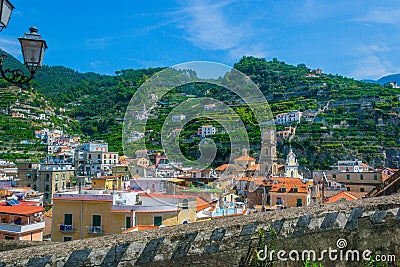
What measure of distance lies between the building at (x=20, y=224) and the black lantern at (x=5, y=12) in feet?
38.4

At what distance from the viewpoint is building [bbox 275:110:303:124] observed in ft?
204

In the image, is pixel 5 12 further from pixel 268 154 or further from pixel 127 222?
pixel 268 154

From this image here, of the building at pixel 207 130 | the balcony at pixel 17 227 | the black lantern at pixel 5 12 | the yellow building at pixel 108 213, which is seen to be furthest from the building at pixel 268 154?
the black lantern at pixel 5 12

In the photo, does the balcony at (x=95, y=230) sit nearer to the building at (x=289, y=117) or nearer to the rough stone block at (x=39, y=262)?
the rough stone block at (x=39, y=262)

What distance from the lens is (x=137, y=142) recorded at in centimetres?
1739

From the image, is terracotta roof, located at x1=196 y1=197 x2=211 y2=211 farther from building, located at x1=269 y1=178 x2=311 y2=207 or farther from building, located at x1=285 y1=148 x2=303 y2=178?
building, located at x1=285 y1=148 x2=303 y2=178

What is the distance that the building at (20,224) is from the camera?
1323cm

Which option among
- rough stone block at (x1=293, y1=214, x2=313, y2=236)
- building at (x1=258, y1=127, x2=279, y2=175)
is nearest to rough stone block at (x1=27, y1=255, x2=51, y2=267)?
rough stone block at (x1=293, y1=214, x2=313, y2=236)

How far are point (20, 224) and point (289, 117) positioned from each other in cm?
5398

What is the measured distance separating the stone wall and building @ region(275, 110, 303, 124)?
60315 millimetres

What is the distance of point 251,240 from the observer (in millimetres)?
2791

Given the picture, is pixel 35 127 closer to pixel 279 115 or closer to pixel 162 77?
pixel 279 115

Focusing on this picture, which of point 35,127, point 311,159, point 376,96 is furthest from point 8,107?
Answer: point 376,96

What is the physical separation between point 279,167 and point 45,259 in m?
37.9
